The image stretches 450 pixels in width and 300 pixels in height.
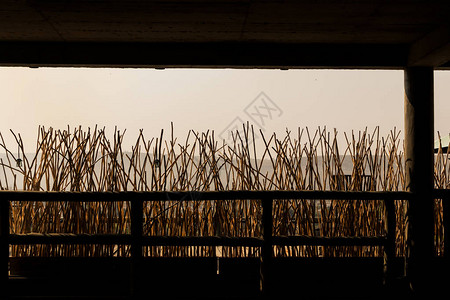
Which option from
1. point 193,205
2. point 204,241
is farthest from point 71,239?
point 193,205

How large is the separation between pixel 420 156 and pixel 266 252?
106cm

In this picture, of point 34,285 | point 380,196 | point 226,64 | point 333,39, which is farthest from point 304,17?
point 34,285

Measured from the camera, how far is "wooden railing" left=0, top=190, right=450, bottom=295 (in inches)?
77.4

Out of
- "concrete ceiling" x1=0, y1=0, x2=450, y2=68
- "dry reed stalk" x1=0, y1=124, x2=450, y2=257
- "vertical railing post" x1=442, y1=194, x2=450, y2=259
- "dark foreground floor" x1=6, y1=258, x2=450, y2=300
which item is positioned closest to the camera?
"concrete ceiling" x1=0, y1=0, x2=450, y2=68

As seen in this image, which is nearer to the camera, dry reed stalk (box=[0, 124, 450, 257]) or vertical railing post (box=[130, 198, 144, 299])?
vertical railing post (box=[130, 198, 144, 299])

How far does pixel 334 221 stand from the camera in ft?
8.83

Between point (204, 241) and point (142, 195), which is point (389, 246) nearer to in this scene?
point (204, 241)

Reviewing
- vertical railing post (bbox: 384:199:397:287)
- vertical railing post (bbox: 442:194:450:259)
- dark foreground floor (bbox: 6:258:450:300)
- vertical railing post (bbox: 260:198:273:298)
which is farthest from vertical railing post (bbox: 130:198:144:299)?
vertical railing post (bbox: 442:194:450:259)

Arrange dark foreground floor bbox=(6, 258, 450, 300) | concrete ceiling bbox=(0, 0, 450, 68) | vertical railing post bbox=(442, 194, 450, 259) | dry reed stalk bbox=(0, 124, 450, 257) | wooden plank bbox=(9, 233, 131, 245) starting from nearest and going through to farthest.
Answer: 1. concrete ceiling bbox=(0, 0, 450, 68)
2. wooden plank bbox=(9, 233, 131, 245)
3. vertical railing post bbox=(442, 194, 450, 259)
4. dark foreground floor bbox=(6, 258, 450, 300)
5. dry reed stalk bbox=(0, 124, 450, 257)

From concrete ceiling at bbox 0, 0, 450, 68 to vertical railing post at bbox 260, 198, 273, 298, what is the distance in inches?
34.1

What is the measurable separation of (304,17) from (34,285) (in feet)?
6.66

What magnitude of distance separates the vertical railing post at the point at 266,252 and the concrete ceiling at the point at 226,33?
0.87 m

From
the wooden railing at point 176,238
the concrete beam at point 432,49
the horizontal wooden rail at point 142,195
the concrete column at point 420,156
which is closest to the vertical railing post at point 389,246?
the wooden railing at point 176,238

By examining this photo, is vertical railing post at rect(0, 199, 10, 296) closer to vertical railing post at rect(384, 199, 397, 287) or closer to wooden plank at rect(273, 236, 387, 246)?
wooden plank at rect(273, 236, 387, 246)
